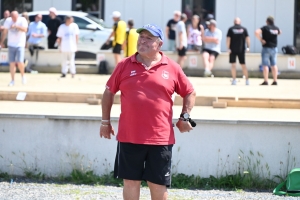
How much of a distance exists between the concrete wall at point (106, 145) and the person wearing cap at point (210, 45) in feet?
39.7

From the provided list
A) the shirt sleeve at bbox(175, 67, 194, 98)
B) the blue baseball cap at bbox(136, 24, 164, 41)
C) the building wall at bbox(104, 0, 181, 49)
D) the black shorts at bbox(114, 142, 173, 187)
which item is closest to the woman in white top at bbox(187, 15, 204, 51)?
the building wall at bbox(104, 0, 181, 49)

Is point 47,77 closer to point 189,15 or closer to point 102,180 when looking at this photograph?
point 189,15

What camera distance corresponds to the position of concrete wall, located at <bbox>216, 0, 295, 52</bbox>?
26.7 meters

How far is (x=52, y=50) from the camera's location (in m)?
22.4

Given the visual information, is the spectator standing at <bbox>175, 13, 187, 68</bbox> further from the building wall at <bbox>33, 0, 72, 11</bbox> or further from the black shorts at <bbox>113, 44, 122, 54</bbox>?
the building wall at <bbox>33, 0, 72, 11</bbox>

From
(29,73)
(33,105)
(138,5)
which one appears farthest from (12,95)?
(138,5)

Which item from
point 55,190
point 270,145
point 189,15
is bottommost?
point 55,190

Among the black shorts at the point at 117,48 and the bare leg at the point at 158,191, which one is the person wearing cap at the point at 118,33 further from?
the bare leg at the point at 158,191

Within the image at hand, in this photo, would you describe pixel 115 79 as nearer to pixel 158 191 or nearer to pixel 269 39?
pixel 158 191

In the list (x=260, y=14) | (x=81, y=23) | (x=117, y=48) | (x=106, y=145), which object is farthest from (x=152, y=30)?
(x=260, y=14)

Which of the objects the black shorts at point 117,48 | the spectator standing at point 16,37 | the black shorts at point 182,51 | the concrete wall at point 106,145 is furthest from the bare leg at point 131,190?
the black shorts at point 182,51

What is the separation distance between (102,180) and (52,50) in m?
14.1

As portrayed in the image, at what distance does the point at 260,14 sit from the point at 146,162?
21.4 metres

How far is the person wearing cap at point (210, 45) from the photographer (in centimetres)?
2058
